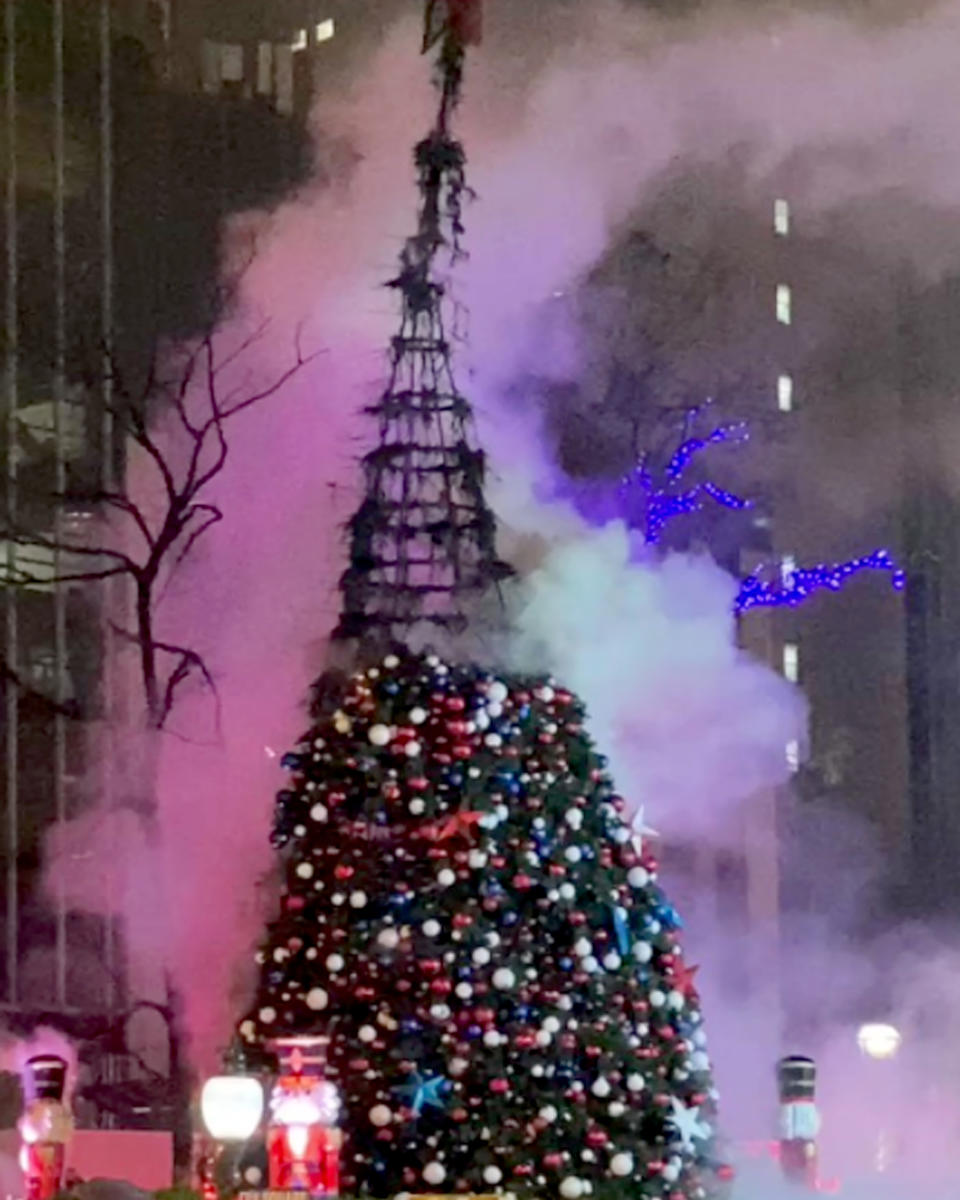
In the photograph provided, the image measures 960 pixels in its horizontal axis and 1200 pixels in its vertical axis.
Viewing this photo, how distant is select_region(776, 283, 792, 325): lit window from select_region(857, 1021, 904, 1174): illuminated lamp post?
245 centimetres

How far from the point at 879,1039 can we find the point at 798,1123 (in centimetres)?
66

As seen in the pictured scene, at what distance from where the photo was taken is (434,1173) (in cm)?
458

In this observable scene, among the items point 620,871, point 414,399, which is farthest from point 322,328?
point 620,871

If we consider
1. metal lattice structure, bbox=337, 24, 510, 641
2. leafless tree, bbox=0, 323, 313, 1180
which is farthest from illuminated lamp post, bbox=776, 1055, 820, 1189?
leafless tree, bbox=0, 323, 313, 1180

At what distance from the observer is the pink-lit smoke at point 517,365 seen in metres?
6.04

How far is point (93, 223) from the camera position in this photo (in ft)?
21.2

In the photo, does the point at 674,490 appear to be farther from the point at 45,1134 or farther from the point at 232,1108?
the point at 45,1134

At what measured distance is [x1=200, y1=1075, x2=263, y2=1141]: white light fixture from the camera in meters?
4.54

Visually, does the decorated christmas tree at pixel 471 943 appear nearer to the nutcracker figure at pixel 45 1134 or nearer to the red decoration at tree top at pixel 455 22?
the nutcracker figure at pixel 45 1134

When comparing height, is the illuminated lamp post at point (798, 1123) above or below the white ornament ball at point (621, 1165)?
above

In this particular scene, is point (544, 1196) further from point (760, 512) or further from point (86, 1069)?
point (760, 512)

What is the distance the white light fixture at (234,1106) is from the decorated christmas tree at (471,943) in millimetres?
137

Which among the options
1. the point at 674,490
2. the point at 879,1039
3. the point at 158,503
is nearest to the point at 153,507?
the point at 158,503

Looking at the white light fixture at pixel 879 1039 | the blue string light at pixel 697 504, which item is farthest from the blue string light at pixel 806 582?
the white light fixture at pixel 879 1039
